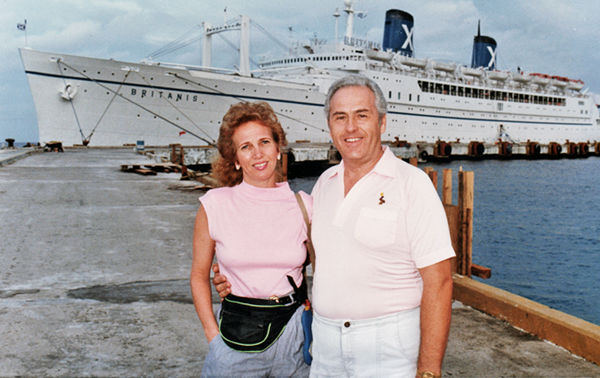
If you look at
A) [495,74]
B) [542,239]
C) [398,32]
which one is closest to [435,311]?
[542,239]

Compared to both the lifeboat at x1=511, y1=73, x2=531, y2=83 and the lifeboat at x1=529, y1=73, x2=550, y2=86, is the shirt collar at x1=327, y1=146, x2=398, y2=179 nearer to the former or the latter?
the lifeboat at x1=511, y1=73, x2=531, y2=83

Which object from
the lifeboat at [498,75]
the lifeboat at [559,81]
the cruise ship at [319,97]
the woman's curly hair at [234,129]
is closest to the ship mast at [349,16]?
the cruise ship at [319,97]

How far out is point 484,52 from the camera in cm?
5947

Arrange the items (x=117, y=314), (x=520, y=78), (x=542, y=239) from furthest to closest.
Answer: (x=520, y=78) → (x=542, y=239) → (x=117, y=314)

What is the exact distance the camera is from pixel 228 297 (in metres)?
2.00

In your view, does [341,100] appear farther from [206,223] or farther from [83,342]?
[83,342]

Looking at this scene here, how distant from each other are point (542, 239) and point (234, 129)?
16.9 metres

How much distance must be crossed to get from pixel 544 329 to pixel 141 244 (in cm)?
470

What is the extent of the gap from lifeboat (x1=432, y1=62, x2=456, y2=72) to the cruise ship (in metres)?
0.11

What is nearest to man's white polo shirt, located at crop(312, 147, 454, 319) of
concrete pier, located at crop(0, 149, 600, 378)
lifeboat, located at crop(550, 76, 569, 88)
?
concrete pier, located at crop(0, 149, 600, 378)

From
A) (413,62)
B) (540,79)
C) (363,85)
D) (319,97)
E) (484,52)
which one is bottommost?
(363,85)

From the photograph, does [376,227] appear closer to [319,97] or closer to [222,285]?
[222,285]

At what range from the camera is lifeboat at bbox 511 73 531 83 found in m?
56.3

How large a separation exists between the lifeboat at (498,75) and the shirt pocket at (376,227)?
2267 inches
